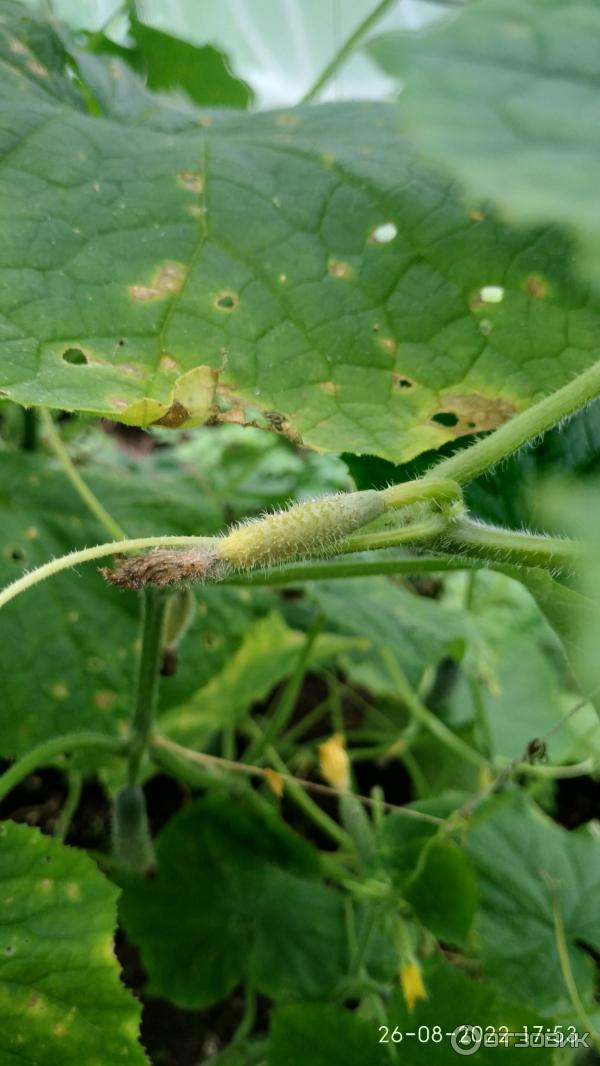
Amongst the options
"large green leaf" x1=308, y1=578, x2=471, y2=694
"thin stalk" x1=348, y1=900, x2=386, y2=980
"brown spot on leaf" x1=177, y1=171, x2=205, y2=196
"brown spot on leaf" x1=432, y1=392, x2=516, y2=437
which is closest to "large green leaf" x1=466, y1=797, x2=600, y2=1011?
"thin stalk" x1=348, y1=900, x2=386, y2=980

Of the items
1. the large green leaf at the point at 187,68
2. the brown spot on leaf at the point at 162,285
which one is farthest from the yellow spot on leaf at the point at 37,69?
the large green leaf at the point at 187,68

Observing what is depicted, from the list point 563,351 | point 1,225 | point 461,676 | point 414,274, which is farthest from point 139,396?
point 461,676

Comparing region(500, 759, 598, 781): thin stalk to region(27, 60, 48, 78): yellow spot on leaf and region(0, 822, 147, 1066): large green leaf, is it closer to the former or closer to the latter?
region(0, 822, 147, 1066): large green leaf

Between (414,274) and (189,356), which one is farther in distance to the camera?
(414,274)

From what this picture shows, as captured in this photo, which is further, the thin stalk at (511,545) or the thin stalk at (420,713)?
the thin stalk at (420,713)

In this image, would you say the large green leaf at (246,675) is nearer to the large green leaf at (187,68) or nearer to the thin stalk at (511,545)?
the thin stalk at (511,545)

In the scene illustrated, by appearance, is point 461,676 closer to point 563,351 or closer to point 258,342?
point 563,351
